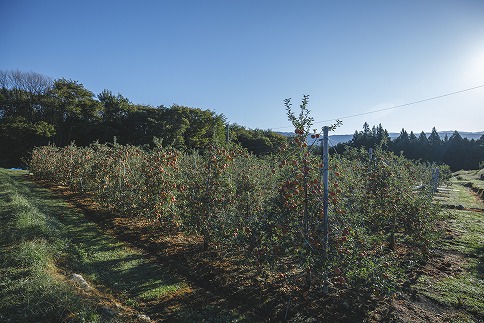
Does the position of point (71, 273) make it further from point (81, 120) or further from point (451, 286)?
point (81, 120)

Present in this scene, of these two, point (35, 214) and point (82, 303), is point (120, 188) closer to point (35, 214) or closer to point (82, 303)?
point (35, 214)

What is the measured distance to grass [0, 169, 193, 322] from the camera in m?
4.07

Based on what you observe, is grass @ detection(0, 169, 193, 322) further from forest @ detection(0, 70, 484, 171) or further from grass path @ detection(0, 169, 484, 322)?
forest @ detection(0, 70, 484, 171)

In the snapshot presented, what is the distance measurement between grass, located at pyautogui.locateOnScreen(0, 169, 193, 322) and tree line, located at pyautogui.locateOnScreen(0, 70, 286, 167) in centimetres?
2049

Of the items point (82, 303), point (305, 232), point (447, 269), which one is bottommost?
point (447, 269)

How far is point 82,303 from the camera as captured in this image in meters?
4.29

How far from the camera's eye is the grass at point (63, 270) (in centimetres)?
407

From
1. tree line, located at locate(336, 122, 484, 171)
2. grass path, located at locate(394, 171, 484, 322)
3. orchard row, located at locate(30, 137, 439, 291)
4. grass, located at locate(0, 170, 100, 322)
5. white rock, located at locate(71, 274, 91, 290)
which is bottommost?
grass path, located at locate(394, 171, 484, 322)

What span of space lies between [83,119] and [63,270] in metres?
30.5

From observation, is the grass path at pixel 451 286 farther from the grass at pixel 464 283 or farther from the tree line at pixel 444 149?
the tree line at pixel 444 149

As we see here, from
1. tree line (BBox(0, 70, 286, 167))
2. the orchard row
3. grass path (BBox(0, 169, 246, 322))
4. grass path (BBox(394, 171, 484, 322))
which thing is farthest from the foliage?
tree line (BBox(0, 70, 286, 167))

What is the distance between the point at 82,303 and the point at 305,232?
404 cm

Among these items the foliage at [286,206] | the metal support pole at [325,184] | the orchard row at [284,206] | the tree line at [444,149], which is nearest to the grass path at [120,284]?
the foliage at [286,206]

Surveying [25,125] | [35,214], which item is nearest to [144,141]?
[25,125]
